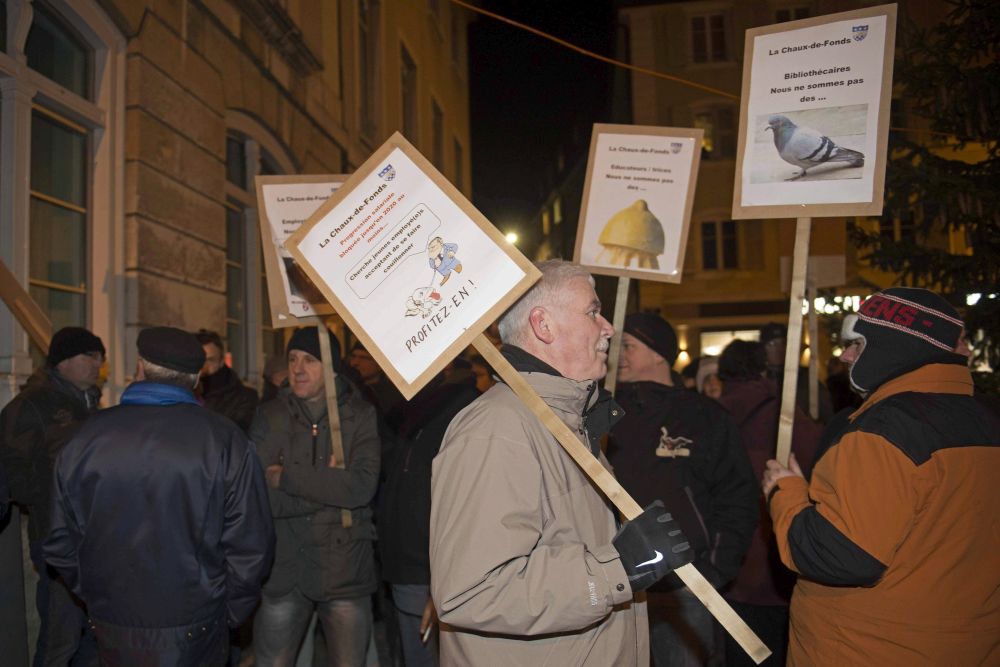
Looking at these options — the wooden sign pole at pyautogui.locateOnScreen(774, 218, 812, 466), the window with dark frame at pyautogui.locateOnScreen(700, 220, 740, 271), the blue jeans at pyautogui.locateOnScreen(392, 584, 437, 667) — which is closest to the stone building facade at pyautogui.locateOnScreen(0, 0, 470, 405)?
the blue jeans at pyautogui.locateOnScreen(392, 584, 437, 667)

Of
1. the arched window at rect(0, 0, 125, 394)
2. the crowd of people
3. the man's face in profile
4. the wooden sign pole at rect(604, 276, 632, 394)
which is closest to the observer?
the crowd of people

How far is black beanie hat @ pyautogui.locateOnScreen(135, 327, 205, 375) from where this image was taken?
3285 millimetres

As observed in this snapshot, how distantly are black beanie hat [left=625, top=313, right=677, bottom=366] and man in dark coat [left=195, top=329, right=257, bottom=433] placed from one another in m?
3.09

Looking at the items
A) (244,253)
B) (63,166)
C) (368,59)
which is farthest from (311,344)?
(368,59)

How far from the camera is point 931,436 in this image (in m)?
2.40

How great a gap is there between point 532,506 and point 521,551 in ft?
0.42

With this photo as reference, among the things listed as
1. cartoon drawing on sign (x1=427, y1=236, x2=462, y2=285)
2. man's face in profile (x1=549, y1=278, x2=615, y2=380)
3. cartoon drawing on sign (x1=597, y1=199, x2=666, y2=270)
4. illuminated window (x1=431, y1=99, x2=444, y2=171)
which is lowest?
man's face in profile (x1=549, y1=278, x2=615, y2=380)

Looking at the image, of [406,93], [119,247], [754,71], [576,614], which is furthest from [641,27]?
[576,614]

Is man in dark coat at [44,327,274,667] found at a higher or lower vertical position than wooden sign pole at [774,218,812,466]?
lower

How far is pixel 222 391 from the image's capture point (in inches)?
232

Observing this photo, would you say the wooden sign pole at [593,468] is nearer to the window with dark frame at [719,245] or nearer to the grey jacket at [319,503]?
the grey jacket at [319,503]

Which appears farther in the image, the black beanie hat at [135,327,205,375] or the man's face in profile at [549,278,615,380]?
the black beanie hat at [135,327,205,375]

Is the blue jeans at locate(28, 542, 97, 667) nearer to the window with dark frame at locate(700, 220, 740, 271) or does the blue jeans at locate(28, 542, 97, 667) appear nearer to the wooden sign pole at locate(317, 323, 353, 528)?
the wooden sign pole at locate(317, 323, 353, 528)

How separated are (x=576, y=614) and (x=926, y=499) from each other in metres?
1.20
